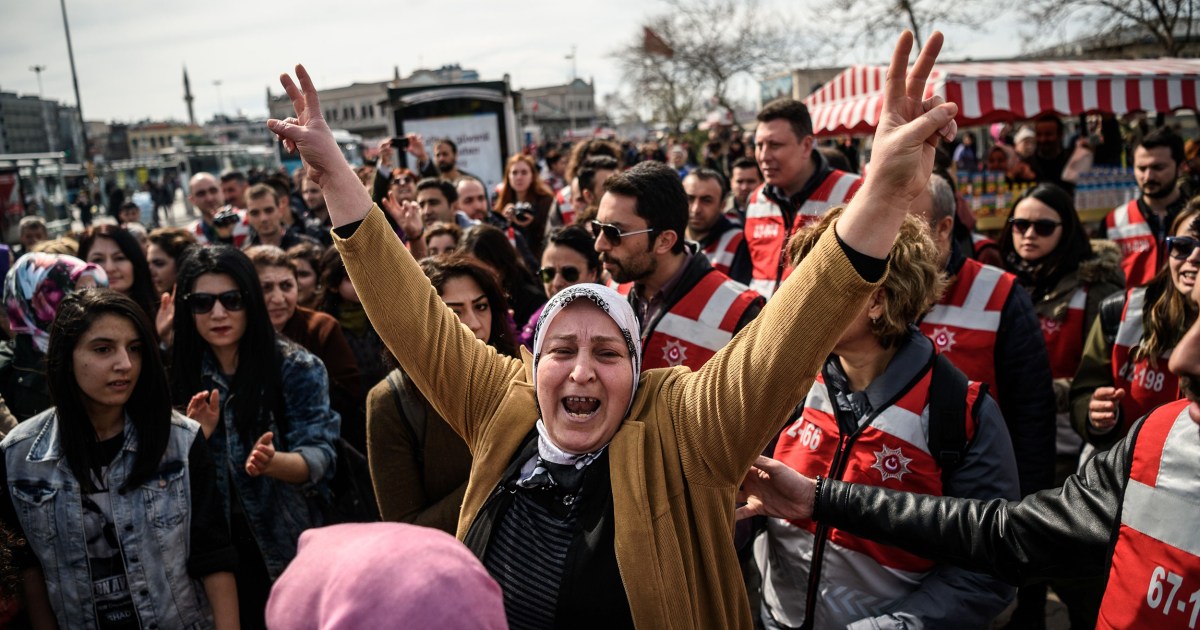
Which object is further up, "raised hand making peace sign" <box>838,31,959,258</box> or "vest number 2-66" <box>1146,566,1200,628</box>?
"raised hand making peace sign" <box>838,31,959,258</box>

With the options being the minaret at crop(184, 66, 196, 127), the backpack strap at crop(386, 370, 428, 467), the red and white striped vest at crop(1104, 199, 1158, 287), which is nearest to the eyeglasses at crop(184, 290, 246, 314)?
the backpack strap at crop(386, 370, 428, 467)

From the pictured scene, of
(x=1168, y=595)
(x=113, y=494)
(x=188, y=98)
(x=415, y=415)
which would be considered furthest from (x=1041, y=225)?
(x=188, y=98)

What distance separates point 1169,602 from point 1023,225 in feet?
9.67

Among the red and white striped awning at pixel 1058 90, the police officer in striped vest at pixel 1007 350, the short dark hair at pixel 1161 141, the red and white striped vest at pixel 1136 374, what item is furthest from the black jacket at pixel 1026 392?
the red and white striped awning at pixel 1058 90

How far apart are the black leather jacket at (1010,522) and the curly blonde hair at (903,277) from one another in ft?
1.65

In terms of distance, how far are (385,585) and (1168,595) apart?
142 centimetres

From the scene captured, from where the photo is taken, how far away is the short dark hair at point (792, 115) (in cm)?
491

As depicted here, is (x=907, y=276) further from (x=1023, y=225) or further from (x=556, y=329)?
(x=1023, y=225)

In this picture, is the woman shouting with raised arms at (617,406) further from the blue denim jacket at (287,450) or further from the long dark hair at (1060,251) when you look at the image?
the long dark hair at (1060,251)

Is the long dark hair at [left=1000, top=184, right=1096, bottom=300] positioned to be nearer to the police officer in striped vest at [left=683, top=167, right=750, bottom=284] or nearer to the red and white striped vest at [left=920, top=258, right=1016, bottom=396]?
the red and white striped vest at [left=920, top=258, right=1016, bottom=396]

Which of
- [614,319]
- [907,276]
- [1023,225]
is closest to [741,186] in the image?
[1023,225]

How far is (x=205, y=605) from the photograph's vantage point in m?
2.62

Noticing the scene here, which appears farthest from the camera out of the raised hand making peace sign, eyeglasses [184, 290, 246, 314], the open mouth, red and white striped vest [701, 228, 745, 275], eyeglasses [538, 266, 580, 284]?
red and white striped vest [701, 228, 745, 275]

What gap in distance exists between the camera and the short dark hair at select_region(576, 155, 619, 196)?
665cm
